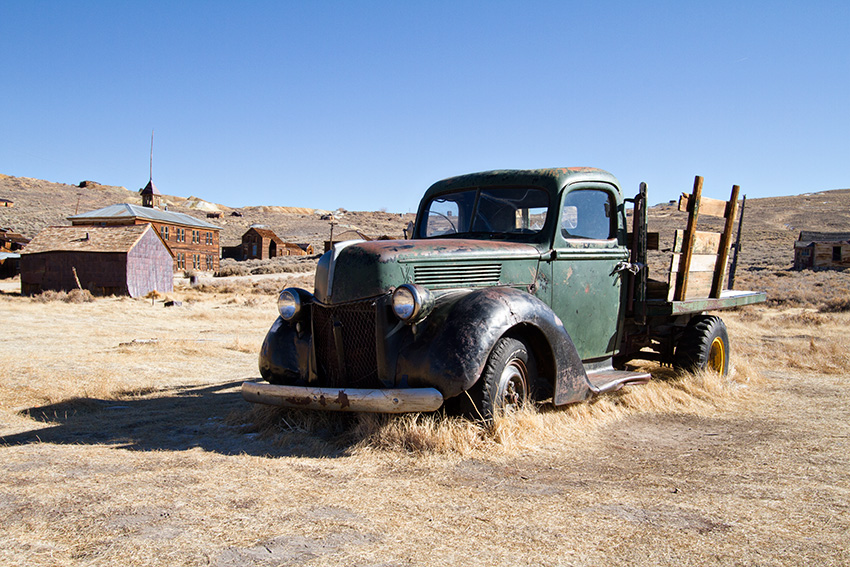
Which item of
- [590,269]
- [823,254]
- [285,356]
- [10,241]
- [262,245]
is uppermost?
[823,254]

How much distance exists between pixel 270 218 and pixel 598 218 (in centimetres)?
8562

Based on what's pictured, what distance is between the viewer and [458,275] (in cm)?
495

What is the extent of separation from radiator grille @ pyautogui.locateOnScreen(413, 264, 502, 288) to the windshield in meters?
0.76

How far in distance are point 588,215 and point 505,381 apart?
7.03 feet

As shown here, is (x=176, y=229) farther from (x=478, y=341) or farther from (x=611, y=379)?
(x=478, y=341)

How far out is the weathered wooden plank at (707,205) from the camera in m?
6.46

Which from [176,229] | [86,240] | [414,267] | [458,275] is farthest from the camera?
[176,229]

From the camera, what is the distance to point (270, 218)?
8812 centimetres

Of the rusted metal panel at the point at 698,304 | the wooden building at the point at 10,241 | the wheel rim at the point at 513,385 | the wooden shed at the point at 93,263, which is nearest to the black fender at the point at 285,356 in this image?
the wheel rim at the point at 513,385

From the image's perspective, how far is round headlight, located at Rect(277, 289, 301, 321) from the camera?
16.8 feet

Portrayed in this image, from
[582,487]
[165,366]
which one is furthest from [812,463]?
[165,366]

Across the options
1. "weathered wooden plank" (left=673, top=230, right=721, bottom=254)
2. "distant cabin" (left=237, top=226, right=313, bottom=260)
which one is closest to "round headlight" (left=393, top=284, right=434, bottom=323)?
"weathered wooden plank" (left=673, top=230, right=721, bottom=254)

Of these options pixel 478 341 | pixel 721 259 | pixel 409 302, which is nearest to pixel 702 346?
pixel 721 259

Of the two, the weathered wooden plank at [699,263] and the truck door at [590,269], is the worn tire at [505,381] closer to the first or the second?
the truck door at [590,269]
